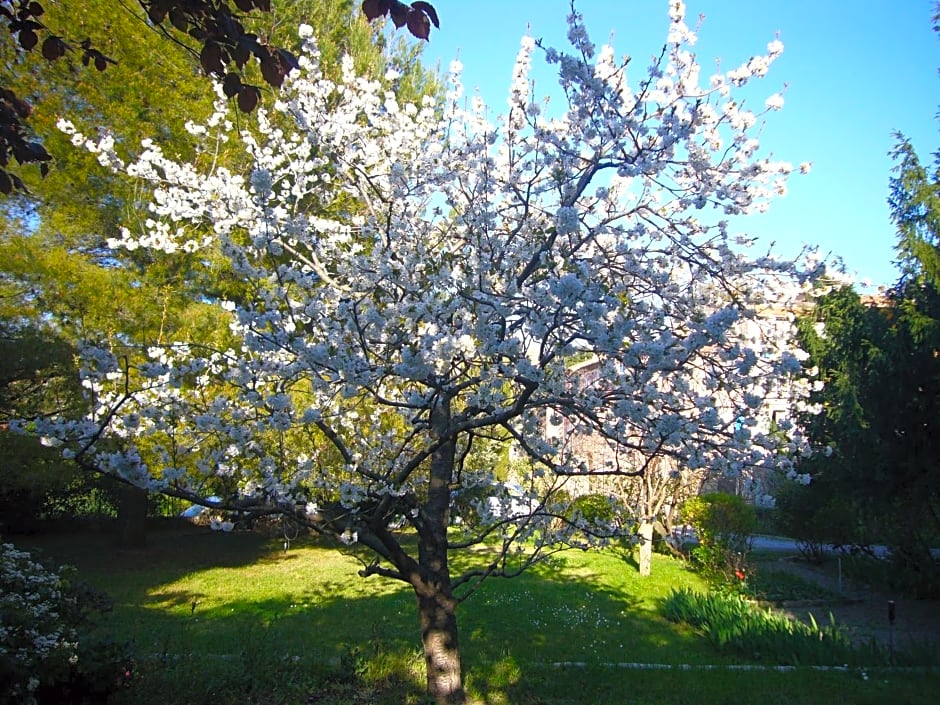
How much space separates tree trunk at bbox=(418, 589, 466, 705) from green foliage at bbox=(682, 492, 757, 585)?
750 cm

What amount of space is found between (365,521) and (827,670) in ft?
15.0

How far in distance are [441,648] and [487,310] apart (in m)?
2.30

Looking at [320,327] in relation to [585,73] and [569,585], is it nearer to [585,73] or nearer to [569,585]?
[585,73]

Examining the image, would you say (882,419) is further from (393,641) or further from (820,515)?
(393,641)

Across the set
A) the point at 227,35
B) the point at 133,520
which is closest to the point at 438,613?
the point at 227,35

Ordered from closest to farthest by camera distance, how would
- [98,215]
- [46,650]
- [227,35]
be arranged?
[227,35]
[46,650]
[98,215]

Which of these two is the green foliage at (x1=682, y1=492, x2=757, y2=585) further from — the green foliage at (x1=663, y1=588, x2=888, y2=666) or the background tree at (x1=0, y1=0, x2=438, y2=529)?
the background tree at (x1=0, y1=0, x2=438, y2=529)

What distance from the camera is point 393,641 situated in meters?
6.45

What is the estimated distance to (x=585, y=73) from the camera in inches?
150

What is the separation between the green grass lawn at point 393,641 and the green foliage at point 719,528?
20.0 inches

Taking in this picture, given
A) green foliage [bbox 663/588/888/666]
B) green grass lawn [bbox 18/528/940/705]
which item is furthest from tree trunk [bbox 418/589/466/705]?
green foliage [bbox 663/588/888/666]

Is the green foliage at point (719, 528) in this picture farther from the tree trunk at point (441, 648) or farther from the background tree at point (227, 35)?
the background tree at point (227, 35)

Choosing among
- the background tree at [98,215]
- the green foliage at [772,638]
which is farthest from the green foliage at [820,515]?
the background tree at [98,215]

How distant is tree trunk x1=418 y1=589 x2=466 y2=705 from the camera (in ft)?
14.5
